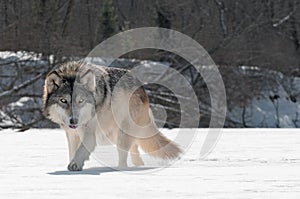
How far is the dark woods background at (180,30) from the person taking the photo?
16.4 meters

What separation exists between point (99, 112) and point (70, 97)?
1.07 ft

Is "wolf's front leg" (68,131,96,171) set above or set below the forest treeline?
below

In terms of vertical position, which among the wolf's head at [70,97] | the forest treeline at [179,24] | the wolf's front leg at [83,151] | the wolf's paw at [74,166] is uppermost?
the forest treeline at [179,24]

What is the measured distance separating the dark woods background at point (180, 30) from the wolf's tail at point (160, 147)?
980 cm

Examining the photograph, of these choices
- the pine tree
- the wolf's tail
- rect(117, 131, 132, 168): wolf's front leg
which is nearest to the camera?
rect(117, 131, 132, 168): wolf's front leg

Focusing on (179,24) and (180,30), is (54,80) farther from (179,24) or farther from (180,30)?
(179,24)

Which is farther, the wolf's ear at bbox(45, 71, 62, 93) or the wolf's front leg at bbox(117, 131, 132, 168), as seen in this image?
the wolf's front leg at bbox(117, 131, 132, 168)

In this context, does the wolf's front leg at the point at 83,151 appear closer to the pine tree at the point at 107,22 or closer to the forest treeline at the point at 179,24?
the forest treeline at the point at 179,24

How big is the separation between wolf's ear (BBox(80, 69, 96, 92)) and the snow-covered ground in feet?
2.17

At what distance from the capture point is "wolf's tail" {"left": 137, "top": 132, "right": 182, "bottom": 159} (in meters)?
5.79

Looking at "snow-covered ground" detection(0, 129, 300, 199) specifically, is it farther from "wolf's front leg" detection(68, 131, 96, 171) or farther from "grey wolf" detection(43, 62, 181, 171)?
"grey wolf" detection(43, 62, 181, 171)

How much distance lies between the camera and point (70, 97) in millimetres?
4980

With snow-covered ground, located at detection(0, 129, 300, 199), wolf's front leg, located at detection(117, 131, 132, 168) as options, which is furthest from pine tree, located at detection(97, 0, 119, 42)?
wolf's front leg, located at detection(117, 131, 132, 168)

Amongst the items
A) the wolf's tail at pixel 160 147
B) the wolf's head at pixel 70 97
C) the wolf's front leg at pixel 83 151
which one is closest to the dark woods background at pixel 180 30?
the wolf's tail at pixel 160 147
